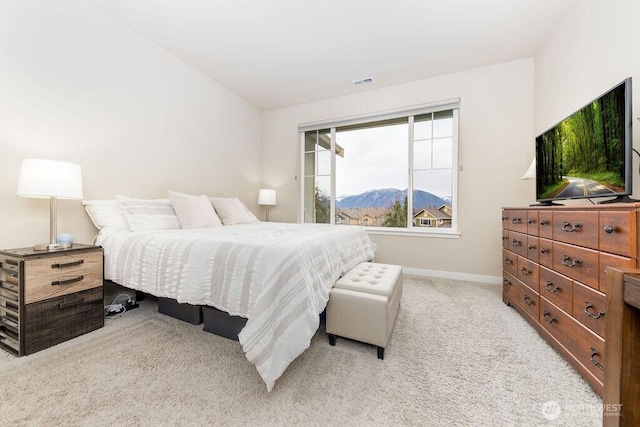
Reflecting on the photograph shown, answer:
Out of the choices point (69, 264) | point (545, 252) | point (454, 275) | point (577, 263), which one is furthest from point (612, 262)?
point (69, 264)

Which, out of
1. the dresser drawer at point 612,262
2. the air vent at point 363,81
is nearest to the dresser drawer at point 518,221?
the dresser drawer at point 612,262

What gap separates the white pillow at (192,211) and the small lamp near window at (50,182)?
78 centimetres

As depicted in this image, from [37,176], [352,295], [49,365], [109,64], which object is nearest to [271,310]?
[352,295]

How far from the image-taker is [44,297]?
5.26 feet

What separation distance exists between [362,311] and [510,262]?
5.62 feet

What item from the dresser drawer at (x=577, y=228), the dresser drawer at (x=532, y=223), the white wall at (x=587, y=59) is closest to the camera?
the dresser drawer at (x=577, y=228)

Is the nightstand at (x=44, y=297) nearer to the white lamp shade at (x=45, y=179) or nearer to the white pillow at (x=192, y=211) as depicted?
the white lamp shade at (x=45, y=179)

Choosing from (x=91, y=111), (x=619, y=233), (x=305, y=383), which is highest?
(x=91, y=111)

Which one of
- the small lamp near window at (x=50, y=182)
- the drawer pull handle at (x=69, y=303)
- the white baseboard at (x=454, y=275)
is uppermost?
the small lamp near window at (x=50, y=182)

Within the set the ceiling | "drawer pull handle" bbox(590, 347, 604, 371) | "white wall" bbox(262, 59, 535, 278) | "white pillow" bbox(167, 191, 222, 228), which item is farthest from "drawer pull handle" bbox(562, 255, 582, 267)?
"white pillow" bbox(167, 191, 222, 228)

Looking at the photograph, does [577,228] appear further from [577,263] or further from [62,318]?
[62,318]

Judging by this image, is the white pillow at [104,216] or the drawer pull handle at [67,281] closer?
the drawer pull handle at [67,281]

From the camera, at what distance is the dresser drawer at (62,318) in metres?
1.56

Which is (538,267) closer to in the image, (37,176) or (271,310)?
(271,310)
